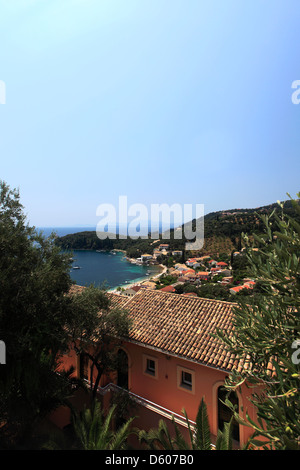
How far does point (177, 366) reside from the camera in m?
8.23

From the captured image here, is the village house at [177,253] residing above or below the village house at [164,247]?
below

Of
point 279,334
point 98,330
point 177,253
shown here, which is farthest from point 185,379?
point 177,253

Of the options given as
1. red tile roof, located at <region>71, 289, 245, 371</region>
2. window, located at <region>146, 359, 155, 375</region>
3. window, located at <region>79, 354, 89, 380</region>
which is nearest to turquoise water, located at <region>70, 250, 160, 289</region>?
window, located at <region>79, 354, 89, 380</region>

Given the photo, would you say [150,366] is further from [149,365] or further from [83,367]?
[83,367]

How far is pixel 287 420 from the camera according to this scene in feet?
11.2

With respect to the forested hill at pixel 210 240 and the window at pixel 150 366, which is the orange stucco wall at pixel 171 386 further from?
the forested hill at pixel 210 240

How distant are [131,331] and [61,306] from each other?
10.2ft

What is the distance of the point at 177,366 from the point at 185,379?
0.61 m

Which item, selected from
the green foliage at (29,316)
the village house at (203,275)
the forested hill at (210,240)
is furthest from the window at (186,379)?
the village house at (203,275)

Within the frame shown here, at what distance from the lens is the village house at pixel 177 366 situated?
745 cm

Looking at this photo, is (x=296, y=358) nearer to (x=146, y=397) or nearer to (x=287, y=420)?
(x=287, y=420)

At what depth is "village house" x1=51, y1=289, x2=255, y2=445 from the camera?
7449mm

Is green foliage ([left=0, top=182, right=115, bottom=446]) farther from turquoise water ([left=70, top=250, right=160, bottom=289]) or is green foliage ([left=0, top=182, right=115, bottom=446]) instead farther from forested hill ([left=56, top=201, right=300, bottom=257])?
turquoise water ([left=70, top=250, right=160, bottom=289])
